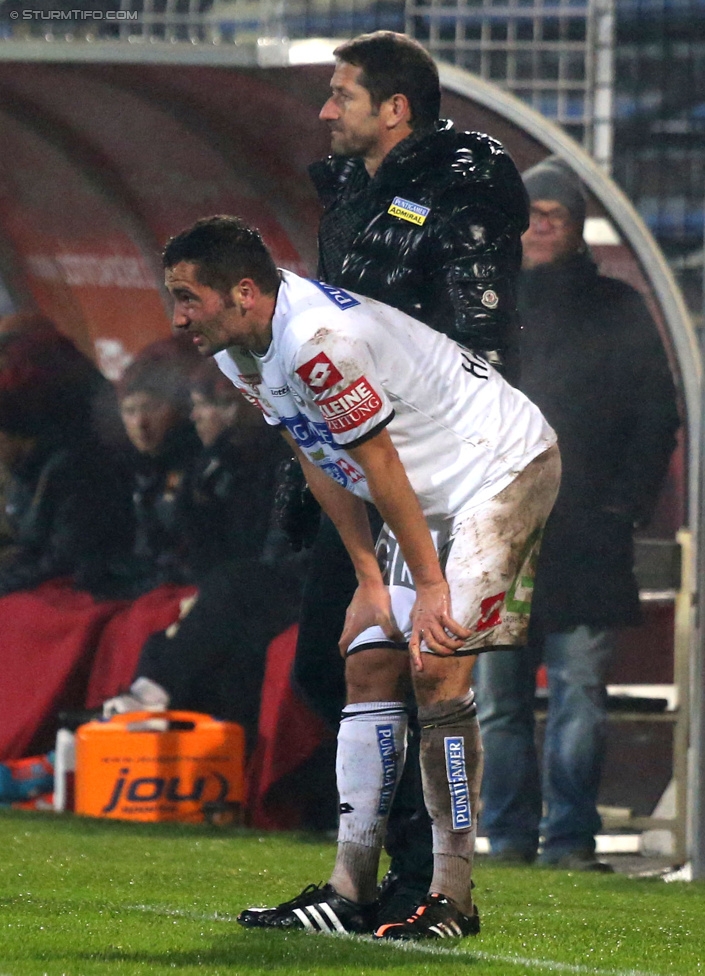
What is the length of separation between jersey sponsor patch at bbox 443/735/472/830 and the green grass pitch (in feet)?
0.78

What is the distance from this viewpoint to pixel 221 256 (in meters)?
3.47

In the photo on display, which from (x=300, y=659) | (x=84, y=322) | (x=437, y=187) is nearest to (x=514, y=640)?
(x=300, y=659)

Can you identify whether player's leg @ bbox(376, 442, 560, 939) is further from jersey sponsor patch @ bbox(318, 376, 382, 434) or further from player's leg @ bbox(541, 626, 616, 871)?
player's leg @ bbox(541, 626, 616, 871)

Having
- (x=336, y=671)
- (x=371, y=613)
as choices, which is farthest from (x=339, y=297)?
(x=336, y=671)

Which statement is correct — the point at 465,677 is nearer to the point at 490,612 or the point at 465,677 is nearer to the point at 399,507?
the point at 490,612

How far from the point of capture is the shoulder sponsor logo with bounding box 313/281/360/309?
11.5ft

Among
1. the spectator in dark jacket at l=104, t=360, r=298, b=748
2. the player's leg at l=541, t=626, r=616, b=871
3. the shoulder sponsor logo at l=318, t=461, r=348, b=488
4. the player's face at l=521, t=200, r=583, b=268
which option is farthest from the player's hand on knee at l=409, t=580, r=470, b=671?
the spectator in dark jacket at l=104, t=360, r=298, b=748

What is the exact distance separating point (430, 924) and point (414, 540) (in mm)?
742

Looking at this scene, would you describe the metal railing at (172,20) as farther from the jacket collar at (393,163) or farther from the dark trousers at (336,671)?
the dark trousers at (336,671)

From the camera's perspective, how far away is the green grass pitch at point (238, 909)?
3.21m

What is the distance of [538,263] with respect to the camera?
619cm

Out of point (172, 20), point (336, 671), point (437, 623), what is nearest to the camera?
point (437, 623)

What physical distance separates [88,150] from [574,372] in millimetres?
2105

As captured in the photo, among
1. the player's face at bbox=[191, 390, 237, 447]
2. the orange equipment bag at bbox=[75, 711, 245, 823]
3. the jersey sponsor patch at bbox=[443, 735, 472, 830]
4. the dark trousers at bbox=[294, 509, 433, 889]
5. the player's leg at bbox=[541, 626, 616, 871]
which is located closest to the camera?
the jersey sponsor patch at bbox=[443, 735, 472, 830]
